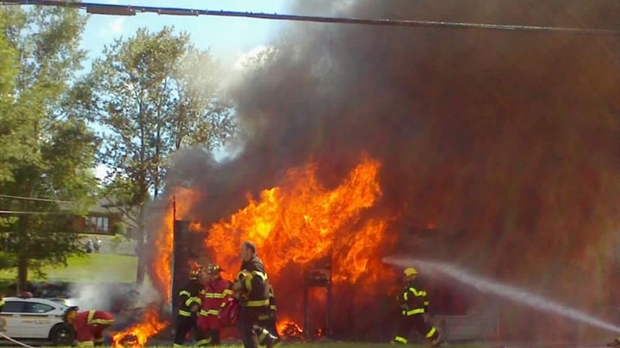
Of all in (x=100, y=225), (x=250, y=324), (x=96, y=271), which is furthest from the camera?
(x=100, y=225)

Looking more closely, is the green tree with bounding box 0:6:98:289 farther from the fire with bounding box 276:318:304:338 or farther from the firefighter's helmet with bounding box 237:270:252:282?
the firefighter's helmet with bounding box 237:270:252:282

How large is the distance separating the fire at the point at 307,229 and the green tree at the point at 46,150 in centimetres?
1020

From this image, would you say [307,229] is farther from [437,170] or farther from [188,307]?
[188,307]

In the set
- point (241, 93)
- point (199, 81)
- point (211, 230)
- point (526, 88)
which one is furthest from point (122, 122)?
point (526, 88)

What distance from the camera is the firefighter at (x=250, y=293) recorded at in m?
9.14

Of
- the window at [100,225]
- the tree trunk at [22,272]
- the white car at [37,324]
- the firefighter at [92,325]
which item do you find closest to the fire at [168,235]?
the white car at [37,324]

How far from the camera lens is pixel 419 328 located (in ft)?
40.7

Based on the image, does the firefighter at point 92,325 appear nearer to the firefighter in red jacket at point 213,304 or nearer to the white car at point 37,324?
the firefighter in red jacket at point 213,304

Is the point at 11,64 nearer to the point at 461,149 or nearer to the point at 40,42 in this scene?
the point at 40,42

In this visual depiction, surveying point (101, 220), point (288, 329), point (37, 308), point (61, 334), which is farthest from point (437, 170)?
point (101, 220)

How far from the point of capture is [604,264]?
1895 cm

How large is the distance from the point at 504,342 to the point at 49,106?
70.1 feet

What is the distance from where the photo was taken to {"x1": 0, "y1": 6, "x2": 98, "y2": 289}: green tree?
2627 cm

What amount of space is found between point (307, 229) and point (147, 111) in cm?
1908
